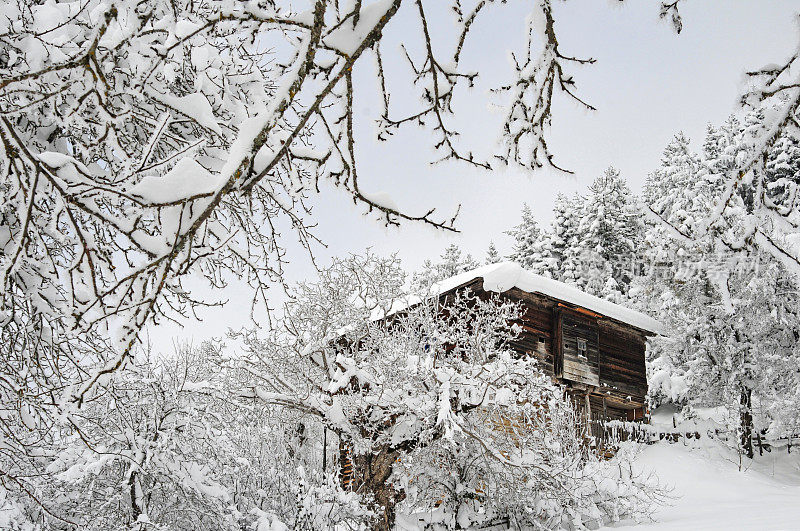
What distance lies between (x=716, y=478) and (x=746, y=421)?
16.1ft

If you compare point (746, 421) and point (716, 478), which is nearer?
point (716, 478)

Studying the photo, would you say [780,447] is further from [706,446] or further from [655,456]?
[655,456]

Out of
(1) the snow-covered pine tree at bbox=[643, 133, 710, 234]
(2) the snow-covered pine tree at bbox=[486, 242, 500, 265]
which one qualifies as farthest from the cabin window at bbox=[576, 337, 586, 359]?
(2) the snow-covered pine tree at bbox=[486, 242, 500, 265]

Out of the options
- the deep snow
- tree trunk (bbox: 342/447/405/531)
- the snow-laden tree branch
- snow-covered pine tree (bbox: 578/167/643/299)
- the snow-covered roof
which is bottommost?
the deep snow

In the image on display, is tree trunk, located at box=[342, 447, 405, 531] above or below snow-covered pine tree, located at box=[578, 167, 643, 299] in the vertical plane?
below

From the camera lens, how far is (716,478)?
17031 millimetres

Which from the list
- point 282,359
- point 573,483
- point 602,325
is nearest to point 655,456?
point 602,325

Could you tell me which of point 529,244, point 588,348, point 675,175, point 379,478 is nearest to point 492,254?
point 529,244

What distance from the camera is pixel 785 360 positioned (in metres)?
18.8

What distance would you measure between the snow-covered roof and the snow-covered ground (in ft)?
15.6

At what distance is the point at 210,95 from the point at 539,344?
659 inches

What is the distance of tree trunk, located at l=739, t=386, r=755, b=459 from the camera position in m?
20.1

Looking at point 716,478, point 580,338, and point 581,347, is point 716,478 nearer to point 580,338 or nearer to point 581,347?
point 581,347

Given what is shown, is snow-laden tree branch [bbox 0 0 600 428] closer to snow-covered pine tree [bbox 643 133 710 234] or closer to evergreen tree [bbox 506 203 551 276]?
snow-covered pine tree [bbox 643 133 710 234]
